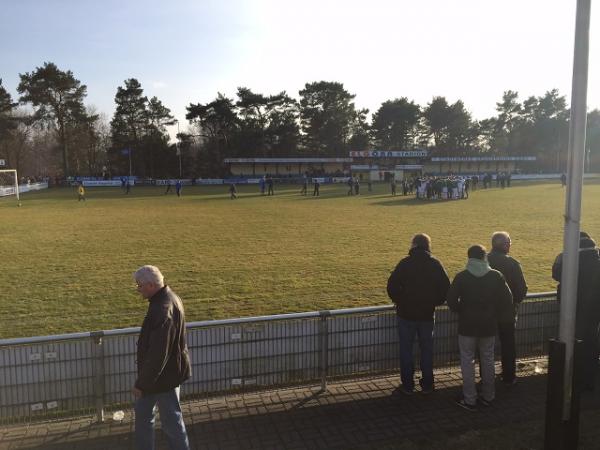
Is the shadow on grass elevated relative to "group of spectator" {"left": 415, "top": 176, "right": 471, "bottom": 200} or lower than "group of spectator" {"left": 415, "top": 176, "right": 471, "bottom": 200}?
lower

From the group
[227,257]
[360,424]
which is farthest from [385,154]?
[360,424]

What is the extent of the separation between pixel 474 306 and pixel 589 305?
1.30 m

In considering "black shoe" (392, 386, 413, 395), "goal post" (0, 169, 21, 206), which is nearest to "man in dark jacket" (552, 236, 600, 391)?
"black shoe" (392, 386, 413, 395)

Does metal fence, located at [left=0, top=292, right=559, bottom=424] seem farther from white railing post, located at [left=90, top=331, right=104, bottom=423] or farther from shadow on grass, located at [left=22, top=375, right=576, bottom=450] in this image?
shadow on grass, located at [left=22, top=375, right=576, bottom=450]

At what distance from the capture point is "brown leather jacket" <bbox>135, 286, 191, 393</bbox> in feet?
11.6

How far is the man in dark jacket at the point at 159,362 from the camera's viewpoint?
3.55 m

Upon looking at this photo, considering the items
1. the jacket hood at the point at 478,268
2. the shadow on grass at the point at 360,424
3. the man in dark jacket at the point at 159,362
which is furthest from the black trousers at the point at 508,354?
the man in dark jacket at the point at 159,362

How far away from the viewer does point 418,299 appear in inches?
192

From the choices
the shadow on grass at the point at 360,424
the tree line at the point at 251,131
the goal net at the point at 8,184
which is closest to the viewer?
the shadow on grass at the point at 360,424

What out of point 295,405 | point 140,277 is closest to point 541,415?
point 295,405

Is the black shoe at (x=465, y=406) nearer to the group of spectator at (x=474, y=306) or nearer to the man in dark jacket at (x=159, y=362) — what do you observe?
the group of spectator at (x=474, y=306)

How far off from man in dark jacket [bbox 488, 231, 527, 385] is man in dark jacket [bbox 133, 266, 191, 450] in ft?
10.9

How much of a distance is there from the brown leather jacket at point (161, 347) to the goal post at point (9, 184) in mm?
32920

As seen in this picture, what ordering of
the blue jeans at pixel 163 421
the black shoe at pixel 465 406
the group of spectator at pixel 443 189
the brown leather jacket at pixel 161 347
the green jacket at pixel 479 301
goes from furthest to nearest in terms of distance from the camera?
the group of spectator at pixel 443 189
the black shoe at pixel 465 406
the green jacket at pixel 479 301
the blue jeans at pixel 163 421
the brown leather jacket at pixel 161 347
